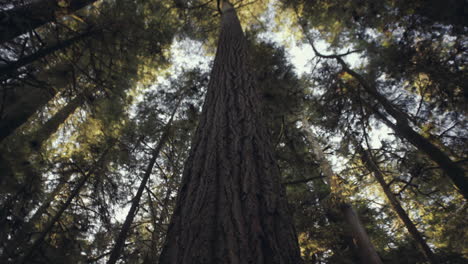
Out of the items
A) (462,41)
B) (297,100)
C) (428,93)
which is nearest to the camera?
(462,41)

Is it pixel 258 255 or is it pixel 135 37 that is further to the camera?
pixel 135 37

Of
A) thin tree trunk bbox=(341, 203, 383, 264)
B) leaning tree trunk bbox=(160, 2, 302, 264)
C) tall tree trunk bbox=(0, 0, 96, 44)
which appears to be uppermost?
tall tree trunk bbox=(0, 0, 96, 44)

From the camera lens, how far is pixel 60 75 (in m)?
4.30

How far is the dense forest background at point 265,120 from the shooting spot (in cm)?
380

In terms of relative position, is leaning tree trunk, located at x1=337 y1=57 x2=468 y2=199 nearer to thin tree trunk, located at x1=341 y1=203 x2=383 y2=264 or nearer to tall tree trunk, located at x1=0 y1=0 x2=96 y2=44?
thin tree trunk, located at x1=341 y1=203 x2=383 y2=264

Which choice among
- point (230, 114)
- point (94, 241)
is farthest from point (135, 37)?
point (94, 241)

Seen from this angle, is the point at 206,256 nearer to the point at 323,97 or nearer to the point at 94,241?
the point at 323,97

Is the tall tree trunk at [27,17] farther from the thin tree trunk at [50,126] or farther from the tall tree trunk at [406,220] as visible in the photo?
the tall tree trunk at [406,220]

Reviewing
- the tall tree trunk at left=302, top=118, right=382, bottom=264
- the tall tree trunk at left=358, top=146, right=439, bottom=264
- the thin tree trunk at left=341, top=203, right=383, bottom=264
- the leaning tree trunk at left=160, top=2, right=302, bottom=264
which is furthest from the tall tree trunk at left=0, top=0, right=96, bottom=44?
the thin tree trunk at left=341, top=203, right=383, bottom=264

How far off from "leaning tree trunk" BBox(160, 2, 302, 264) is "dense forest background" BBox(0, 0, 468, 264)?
1.91 metres

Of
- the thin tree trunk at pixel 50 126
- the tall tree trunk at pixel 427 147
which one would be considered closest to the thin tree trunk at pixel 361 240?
the tall tree trunk at pixel 427 147

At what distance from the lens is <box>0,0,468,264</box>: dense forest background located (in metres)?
3.80

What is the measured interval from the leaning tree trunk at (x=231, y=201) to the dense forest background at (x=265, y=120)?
1.91 metres

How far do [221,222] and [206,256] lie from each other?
0.17 metres
